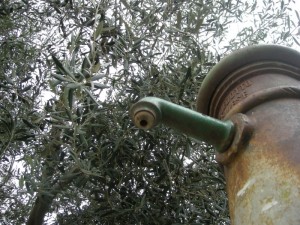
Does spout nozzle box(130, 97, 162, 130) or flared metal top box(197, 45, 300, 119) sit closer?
spout nozzle box(130, 97, 162, 130)

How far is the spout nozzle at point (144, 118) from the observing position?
1.41m

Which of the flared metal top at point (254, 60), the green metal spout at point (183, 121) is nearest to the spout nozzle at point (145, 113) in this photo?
the green metal spout at point (183, 121)

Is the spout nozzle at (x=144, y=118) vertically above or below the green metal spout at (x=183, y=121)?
below

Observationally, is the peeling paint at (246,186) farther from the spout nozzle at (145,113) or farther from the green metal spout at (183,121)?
the spout nozzle at (145,113)

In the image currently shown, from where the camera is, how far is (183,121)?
151 centimetres

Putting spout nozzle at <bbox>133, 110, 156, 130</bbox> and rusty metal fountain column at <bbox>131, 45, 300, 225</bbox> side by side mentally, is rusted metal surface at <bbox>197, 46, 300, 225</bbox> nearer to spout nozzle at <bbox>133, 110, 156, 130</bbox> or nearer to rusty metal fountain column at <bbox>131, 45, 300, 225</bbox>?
rusty metal fountain column at <bbox>131, 45, 300, 225</bbox>

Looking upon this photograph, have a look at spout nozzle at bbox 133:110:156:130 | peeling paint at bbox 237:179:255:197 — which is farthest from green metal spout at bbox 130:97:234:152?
peeling paint at bbox 237:179:255:197

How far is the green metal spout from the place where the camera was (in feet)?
4.66

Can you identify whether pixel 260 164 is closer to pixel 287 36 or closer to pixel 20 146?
pixel 20 146

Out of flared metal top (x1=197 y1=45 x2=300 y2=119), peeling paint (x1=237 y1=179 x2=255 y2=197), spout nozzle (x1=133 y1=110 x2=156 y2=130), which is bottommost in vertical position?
peeling paint (x1=237 y1=179 x2=255 y2=197)

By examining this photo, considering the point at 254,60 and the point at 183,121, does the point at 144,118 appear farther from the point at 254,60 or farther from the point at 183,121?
the point at 254,60

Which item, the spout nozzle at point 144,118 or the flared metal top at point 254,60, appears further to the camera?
the flared metal top at point 254,60

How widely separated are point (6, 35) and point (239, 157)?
3.98 meters

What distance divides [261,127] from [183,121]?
24 centimetres
